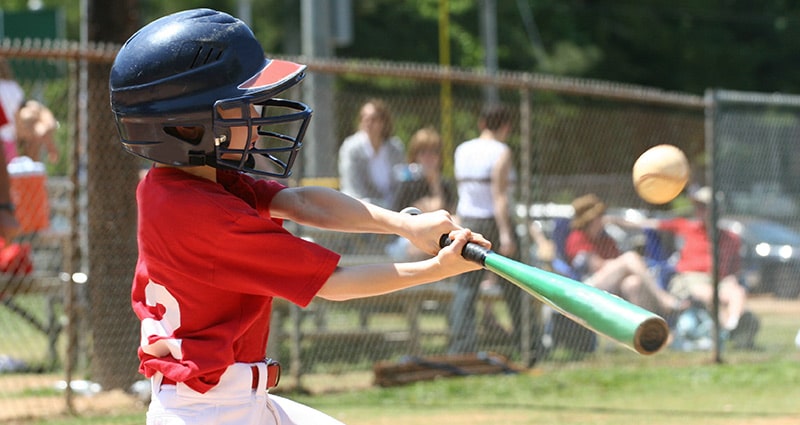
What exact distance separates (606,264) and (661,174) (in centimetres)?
680

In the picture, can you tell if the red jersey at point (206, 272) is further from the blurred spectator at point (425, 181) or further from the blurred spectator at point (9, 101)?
the blurred spectator at point (425, 181)

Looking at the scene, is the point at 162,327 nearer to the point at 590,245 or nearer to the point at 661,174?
the point at 661,174

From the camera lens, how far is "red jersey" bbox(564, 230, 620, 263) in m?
11.3

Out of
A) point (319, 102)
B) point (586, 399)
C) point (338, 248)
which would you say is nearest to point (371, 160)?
point (338, 248)

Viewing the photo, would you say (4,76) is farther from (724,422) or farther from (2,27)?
(2,27)

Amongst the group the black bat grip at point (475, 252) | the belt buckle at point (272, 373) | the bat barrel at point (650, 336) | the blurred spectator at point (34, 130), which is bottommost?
the belt buckle at point (272, 373)

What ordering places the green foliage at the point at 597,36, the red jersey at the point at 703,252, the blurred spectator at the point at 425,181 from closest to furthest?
the blurred spectator at the point at 425,181 < the red jersey at the point at 703,252 < the green foliage at the point at 597,36

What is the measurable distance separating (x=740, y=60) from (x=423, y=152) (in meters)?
23.6

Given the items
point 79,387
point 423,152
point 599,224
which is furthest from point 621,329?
point 599,224

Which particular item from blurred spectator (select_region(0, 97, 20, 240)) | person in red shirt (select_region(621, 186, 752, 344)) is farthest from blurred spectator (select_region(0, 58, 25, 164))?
person in red shirt (select_region(621, 186, 752, 344))

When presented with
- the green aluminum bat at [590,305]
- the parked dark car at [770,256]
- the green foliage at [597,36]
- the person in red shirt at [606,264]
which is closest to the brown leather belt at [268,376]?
the green aluminum bat at [590,305]

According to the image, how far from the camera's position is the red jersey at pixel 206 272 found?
324 cm

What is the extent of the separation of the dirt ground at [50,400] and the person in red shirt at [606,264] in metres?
2.85

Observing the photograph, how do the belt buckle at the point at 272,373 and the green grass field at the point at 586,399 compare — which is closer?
the belt buckle at the point at 272,373
